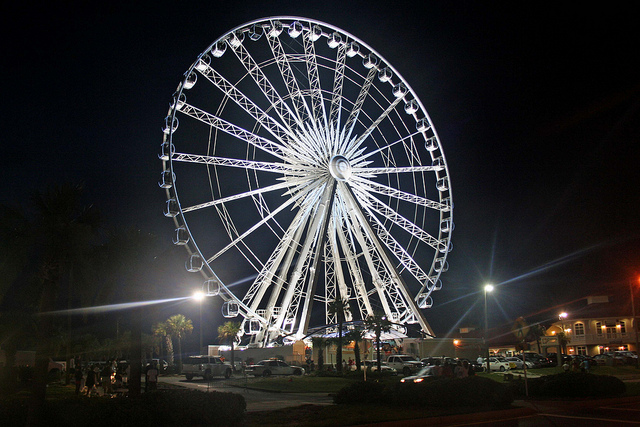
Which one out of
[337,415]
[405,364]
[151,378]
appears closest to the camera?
[337,415]

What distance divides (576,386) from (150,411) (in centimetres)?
1368

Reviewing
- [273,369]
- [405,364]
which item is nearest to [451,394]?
[405,364]

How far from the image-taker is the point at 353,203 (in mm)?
33156

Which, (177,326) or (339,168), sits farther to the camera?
(177,326)

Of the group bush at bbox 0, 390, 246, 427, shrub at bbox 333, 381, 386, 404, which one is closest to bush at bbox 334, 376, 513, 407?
shrub at bbox 333, 381, 386, 404

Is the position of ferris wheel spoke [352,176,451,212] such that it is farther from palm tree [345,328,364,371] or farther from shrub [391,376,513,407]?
shrub [391,376,513,407]

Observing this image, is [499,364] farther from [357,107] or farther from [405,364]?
[357,107]

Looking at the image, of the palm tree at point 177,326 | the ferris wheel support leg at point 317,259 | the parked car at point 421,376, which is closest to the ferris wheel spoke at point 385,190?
the ferris wheel support leg at point 317,259

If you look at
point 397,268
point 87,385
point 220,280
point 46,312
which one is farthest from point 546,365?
point 46,312

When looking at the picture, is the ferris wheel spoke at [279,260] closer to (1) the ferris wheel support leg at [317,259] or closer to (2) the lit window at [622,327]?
(1) the ferris wheel support leg at [317,259]

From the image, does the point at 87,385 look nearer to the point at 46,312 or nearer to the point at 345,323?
the point at 46,312

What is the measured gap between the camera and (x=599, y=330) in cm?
5962

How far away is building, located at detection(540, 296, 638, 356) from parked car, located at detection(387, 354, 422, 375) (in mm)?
25239

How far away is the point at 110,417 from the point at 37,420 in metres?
2.03
